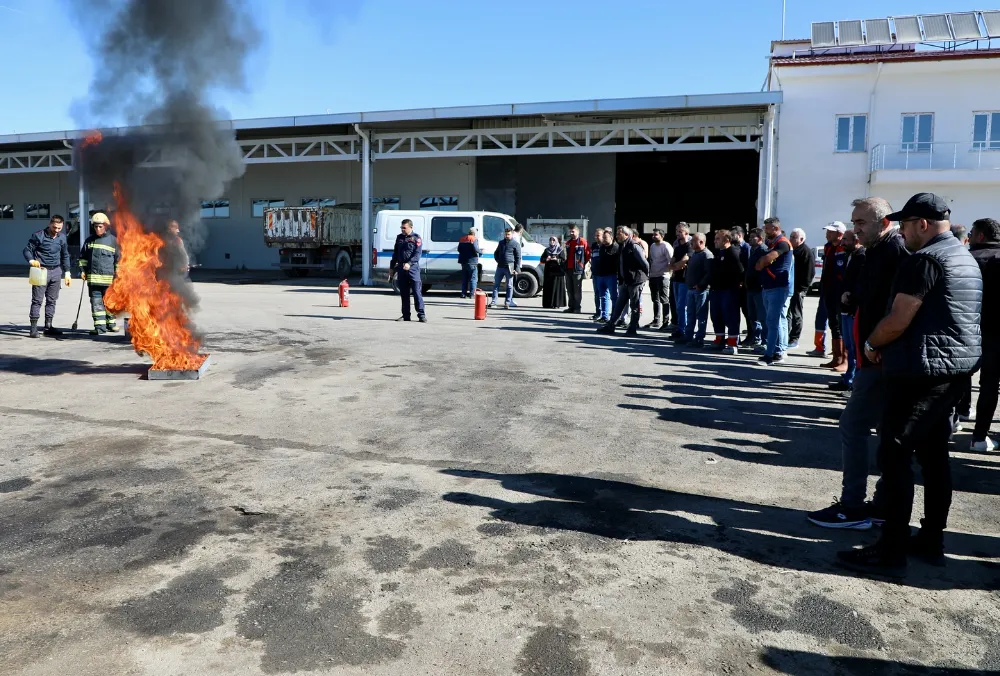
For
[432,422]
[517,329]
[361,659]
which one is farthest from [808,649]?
[517,329]

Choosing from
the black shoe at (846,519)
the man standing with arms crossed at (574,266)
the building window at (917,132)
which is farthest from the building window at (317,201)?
the black shoe at (846,519)

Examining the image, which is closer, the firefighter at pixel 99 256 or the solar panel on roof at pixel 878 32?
the firefighter at pixel 99 256

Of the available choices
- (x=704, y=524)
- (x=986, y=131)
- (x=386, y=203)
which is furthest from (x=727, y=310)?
(x=386, y=203)

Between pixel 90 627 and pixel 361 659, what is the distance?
1141 millimetres

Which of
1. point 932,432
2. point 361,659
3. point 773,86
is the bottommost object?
point 361,659

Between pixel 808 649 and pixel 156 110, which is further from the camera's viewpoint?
pixel 156 110

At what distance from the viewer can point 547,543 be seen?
3971mm

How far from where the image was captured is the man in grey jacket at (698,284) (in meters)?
11.0

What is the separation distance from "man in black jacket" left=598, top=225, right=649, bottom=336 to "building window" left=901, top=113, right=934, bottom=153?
1645 centimetres

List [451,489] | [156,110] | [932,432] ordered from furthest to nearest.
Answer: [156,110] → [451,489] → [932,432]

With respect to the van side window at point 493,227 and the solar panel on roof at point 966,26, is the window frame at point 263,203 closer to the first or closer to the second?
the van side window at point 493,227

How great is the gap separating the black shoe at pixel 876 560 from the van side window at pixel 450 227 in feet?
53.7

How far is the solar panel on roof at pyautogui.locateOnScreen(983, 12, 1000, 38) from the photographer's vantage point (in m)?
23.7

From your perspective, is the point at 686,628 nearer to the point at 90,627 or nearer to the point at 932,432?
the point at 932,432
